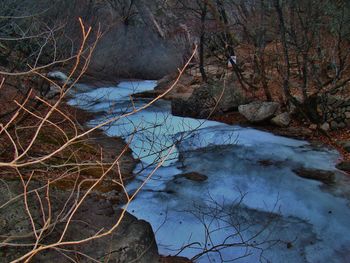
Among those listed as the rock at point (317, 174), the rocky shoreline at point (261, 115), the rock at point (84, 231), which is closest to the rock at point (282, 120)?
the rocky shoreline at point (261, 115)

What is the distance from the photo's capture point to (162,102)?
1348 centimetres

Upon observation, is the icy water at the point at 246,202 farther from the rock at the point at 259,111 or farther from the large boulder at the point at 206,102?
the large boulder at the point at 206,102

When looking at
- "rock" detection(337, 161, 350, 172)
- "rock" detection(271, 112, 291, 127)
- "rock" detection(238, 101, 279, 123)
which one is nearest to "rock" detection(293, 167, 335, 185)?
"rock" detection(337, 161, 350, 172)

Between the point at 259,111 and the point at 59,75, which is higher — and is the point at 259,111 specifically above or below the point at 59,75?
above

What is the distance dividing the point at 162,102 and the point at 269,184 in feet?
23.1

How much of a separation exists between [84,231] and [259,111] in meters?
6.96

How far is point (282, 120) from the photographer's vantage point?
9.91 metres

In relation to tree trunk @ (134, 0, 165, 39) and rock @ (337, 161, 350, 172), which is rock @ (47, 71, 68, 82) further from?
tree trunk @ (134, 0, 165, 39)

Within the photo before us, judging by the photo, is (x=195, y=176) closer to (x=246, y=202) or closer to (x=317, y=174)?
(x=246, y=202)

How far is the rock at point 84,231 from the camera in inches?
150

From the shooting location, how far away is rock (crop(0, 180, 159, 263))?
381 centimetres

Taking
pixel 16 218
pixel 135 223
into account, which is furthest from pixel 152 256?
pixel 16 218

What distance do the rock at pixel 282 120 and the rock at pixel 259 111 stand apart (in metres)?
0.20

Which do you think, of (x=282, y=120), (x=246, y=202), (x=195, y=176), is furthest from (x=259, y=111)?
(x=246, y=202)
